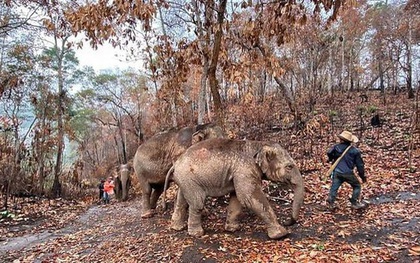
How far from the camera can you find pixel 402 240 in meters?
4.98

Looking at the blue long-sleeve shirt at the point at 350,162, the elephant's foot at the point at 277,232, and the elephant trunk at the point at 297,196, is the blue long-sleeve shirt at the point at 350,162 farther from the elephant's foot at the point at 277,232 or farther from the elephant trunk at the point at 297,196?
the elephant's foot at the point at 277,232

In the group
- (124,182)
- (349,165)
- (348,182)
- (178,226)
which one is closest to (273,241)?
(178,226)

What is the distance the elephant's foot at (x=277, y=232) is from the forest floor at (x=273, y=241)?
0.09m

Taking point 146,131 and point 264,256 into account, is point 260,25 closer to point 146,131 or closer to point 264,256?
point 264,256

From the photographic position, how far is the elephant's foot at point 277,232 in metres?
5.35

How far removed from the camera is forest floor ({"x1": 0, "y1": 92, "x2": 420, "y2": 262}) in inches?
190

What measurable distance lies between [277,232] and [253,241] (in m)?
0.41

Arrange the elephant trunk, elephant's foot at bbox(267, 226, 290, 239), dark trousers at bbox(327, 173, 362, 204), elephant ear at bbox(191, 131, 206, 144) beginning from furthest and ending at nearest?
elephant ear at bbox(191, 131, 206, 144), dark trousers at bbox(327, 173, 362, 204), the elephant trunk, elephant's foot at bbox(267, 226, 290, 239)

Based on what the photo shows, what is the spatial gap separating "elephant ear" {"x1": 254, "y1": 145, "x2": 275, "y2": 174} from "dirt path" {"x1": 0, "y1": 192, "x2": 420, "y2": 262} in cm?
113

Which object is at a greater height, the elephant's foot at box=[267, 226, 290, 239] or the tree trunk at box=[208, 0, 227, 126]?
the tree trunk at box=[208, 0, 227, 126]

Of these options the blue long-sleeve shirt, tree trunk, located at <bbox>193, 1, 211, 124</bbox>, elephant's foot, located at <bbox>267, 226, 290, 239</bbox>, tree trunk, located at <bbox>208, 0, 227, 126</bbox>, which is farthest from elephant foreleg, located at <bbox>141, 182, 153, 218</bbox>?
the blue long-sleeve shirt

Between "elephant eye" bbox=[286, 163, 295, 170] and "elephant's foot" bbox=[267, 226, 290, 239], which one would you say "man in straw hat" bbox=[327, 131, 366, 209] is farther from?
"elephant's foot" bbox=[267, 226, 290, 239]

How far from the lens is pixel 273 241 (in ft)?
17.5

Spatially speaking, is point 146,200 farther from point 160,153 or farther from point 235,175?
point 235,175
